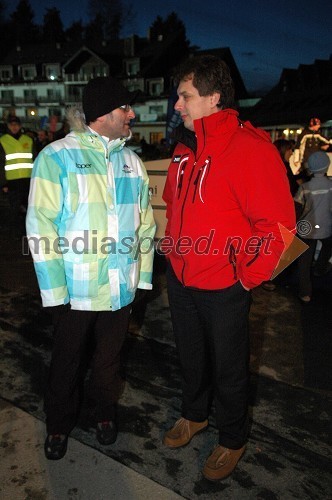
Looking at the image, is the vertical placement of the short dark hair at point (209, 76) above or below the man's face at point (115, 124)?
above

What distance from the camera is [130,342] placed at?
3.79 metres

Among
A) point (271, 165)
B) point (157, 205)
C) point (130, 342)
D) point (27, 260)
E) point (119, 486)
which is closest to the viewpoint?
point (271, 165)

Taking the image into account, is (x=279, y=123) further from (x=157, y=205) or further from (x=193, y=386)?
(x=193, y=386)

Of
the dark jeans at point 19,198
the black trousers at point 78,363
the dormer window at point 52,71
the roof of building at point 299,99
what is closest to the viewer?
the black trousers at point 78,363

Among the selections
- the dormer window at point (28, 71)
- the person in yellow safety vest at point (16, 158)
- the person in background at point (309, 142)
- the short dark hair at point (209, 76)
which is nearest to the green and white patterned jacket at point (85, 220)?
the short dark hair at point (209, 76)

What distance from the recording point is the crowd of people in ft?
6.50

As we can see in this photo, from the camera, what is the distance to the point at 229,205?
1998 mm

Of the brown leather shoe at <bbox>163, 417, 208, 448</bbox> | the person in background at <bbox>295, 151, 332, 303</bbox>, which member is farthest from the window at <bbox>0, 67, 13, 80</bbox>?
the brown leather shoe at <bbox>163, 417, 208, 448</bbox>

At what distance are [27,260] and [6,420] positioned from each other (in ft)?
13.1

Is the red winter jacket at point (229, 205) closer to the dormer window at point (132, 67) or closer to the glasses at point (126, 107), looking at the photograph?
the glasses at point (126, 107)

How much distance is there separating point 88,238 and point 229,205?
76 centimetres

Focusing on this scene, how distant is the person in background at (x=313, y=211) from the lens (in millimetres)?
4770

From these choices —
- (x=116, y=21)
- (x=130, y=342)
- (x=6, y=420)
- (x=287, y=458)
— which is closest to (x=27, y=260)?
(x=130, y=342)

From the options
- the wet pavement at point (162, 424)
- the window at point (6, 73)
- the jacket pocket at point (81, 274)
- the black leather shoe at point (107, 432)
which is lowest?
the wet pavement at point (162, 424)
